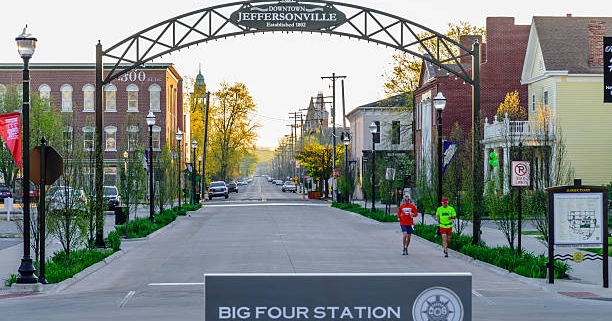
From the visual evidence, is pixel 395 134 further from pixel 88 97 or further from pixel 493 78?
pixel 88 97

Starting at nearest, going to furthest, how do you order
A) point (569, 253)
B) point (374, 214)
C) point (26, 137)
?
1. point (26, 137)
2. point (569, 253)
3. point (374, 214)

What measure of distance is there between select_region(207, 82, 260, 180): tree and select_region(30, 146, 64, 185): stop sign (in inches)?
3767

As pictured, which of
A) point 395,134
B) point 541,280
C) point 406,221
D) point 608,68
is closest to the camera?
point 541,280

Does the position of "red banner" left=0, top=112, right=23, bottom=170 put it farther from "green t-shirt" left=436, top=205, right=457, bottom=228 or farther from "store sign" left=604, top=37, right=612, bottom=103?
"store sign" left=604, top=37, right=612, bottom=103

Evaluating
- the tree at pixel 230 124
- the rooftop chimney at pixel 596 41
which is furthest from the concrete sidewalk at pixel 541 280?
the tree at pixel 230 124

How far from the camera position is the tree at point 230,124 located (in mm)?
116188

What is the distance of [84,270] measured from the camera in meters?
22.3

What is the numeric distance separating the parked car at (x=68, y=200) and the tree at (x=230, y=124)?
91952 millimetres

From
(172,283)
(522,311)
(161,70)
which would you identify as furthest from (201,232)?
(161,70)

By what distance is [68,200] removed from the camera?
73.5 feet

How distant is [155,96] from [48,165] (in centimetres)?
7015

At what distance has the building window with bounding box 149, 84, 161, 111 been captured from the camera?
8900 cm

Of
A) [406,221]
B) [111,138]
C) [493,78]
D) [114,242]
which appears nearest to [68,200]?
[114,242]

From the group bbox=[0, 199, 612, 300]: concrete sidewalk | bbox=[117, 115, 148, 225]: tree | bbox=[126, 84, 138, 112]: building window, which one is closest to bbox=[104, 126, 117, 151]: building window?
bbox=[126, 84, 138, 112]: building window
